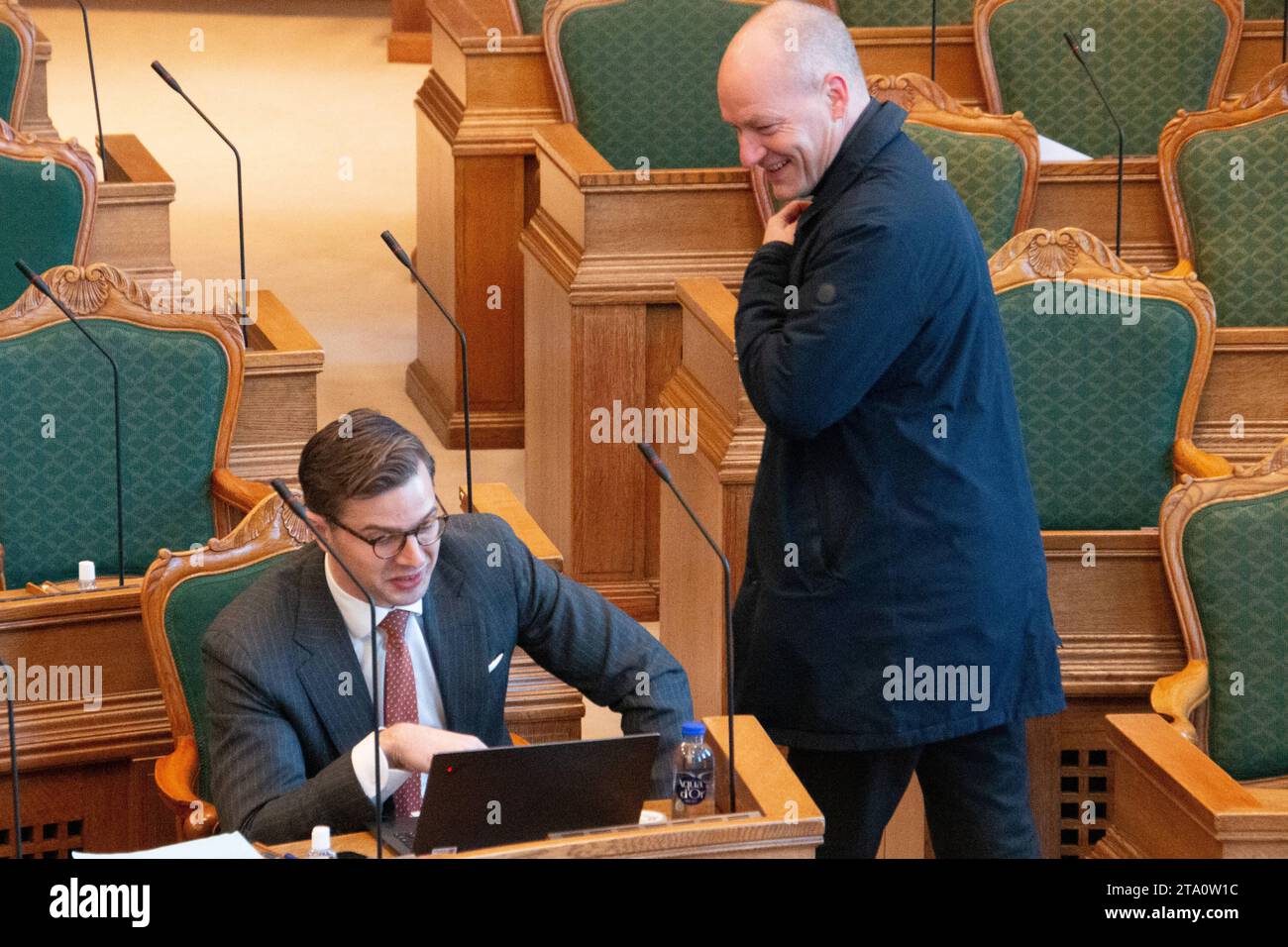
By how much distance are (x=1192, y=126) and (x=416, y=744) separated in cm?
262

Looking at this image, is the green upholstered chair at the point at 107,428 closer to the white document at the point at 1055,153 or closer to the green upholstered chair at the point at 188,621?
the green upholstered chair at the point at 188,621

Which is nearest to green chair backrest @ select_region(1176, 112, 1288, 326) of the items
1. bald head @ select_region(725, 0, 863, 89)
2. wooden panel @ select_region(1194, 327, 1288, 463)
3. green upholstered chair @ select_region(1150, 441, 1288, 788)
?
wooden panel @ select_region(1194, 327, 1288, 463)

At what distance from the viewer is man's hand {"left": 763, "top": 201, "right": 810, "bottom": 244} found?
2.27 meters

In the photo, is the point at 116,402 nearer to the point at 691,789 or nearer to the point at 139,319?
the point at 139,319

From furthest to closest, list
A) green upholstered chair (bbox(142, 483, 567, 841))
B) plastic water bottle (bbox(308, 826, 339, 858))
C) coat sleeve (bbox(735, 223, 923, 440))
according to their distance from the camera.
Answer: green upholstered chair (bbox(142, 483, 567, 841)) → coat sleeve (bbox(735, 223, 923, 440)) → plastic water bottle (bbox(308, 826, 339, 858))

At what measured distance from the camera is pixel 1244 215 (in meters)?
3.93

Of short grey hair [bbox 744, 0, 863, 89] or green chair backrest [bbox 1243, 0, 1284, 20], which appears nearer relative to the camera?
short grey hair [bbox 744, 0, 863, 89]

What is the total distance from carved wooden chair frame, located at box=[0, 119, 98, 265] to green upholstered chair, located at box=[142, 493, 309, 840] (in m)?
1.54

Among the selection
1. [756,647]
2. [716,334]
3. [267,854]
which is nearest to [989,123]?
[716,334]

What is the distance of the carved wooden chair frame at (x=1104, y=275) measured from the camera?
10.7 ft

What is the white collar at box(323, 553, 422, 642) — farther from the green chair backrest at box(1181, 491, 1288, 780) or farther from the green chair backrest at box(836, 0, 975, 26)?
the green chair backrest at box(836, 0, 975, 26)

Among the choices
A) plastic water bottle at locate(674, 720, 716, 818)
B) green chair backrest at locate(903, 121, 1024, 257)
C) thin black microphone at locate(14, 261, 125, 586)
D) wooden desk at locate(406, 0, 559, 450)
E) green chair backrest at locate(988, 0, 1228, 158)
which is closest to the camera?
plastic water bottle at locate(674, 720, 716, 818)

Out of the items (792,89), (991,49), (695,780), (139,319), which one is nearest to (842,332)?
(792,89)
